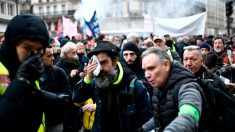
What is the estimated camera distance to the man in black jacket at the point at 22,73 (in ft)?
6.29

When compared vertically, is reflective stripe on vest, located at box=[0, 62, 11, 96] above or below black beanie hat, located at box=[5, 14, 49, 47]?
below

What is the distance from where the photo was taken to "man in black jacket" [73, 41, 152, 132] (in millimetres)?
4145

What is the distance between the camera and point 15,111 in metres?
1.90

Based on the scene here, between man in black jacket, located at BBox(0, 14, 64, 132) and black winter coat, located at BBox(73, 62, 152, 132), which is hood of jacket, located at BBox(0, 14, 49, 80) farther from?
black winter coat, located at BBox(73, 62, 152, 132)

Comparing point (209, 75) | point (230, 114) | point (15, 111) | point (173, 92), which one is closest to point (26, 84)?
point (15, 111)

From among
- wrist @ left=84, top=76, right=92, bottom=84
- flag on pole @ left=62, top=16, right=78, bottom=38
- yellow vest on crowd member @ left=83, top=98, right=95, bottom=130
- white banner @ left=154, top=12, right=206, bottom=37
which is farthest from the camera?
flag on pole @ left=62, top=16, right=78, bottom=38

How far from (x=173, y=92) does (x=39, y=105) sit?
3.71ft

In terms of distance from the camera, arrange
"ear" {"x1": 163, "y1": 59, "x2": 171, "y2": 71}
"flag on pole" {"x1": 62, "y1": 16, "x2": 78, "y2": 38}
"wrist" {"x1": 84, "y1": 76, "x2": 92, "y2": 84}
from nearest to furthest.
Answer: "ear" {"x1": 163, "y1": 59, "x2": 171, "y2": 71}, "wrist" {"x1": 84, "y1": 76, "x2": 92, "y2": 84}, "flag on pole" {"x1": 62, "y1": 16, "x2": 78, "y2": 38}

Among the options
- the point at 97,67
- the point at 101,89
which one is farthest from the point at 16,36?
the point at 101,89

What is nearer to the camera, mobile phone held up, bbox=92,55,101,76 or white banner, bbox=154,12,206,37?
mobile phone held up, bbox=92,55,101,76

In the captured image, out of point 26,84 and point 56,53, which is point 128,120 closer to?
point 26,84

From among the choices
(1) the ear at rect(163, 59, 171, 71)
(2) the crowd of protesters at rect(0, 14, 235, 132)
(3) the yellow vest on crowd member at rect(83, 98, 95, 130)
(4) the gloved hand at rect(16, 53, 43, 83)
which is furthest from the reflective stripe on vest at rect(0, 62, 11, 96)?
(3) the yellow vest on crowd member at rect(83, 98, 95, 130)

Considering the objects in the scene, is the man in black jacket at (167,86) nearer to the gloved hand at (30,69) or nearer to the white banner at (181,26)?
the gloved hand at (30,69)

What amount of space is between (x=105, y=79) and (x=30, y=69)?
7.36ft
